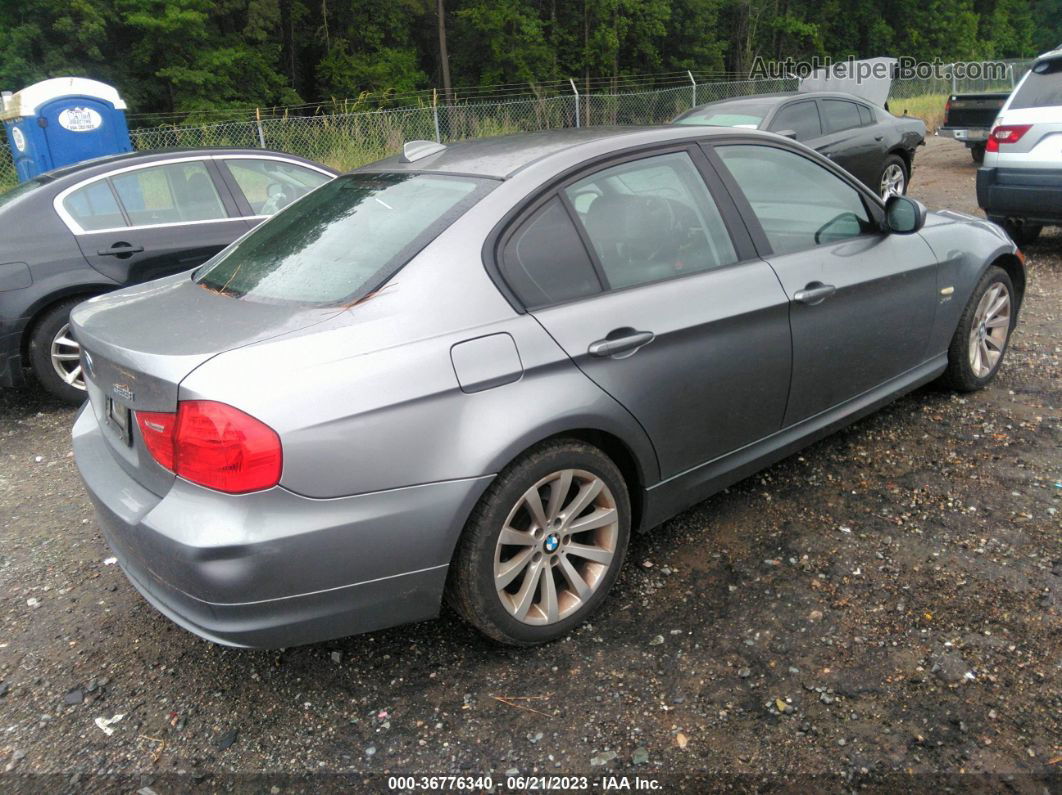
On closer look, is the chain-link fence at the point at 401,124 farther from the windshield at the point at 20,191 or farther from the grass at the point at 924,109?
the windshield at the point at 20,191

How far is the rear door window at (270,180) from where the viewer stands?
6289 millimetres

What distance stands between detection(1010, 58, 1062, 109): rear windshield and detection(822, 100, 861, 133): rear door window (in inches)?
93.0

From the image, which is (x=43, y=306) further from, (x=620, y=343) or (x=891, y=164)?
(x=891, y=164)

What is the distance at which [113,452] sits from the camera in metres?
2.83

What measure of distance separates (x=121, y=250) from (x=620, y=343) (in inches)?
165

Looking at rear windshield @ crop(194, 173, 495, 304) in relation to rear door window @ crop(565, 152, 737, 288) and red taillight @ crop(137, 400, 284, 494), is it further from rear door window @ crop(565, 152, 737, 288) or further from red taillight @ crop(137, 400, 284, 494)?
red taillight @ crop(137, 400, 284, 494)

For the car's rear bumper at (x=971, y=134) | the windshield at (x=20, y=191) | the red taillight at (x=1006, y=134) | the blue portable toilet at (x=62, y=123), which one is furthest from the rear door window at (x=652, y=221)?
the car's rear bumper at (x=971, y=134)

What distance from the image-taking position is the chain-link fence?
1570 centimetres

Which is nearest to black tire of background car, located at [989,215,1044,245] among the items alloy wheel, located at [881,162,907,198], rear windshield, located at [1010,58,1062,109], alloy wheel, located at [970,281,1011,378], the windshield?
rear windshield, located at [1010,58,1062,109]

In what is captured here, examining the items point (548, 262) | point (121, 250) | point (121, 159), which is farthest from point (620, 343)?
point (121, 159)

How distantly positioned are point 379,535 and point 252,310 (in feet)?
2.85

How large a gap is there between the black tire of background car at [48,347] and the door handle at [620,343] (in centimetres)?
400

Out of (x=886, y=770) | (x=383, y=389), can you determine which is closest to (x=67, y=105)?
(x=383, y=389)

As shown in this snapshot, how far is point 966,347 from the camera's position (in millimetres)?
4531
